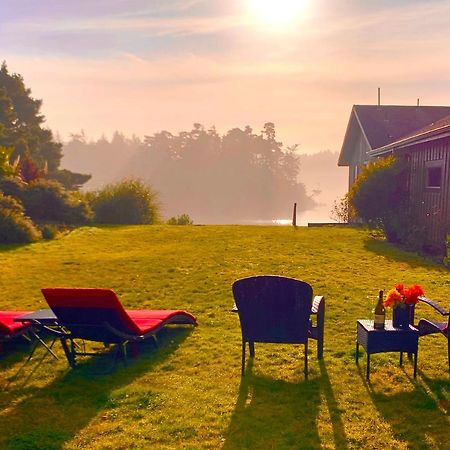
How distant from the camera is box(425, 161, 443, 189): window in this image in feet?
53.1

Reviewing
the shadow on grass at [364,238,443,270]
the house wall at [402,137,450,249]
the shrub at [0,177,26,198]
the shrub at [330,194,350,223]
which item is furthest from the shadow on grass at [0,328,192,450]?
the shrub at [330,194,350,223]

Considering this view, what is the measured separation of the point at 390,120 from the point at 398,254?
50.7 feet

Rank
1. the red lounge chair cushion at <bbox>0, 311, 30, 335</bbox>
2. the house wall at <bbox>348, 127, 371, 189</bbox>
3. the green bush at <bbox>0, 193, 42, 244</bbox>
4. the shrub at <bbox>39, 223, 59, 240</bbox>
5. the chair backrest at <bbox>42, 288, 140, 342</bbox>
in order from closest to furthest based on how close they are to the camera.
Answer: the chair backrest at <bbox>42, 288, 140, 342</bbox>
the red lounge chair cushion at <bbox>0, 311, 30, 335</bbox>
the green bush at <bbox>0, 193, 42, 244</bbox>
the shrub at <bbox>39, 223, 59, 240</bbox>
the house wall at <bbox>348, 127, 371, 189</bbox>

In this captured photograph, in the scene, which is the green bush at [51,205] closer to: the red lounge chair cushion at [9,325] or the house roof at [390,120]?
the house roof at [390,120]

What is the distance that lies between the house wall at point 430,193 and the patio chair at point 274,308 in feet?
37.7

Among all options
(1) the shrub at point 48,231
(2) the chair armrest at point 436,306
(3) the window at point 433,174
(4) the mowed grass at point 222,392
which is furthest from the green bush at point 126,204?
(2) the chair armrest at point 436,306

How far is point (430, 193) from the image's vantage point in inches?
657

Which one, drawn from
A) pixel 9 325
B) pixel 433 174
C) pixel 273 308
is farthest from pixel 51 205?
A: pixel 273 308

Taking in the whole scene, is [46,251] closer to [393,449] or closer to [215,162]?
[393,449]

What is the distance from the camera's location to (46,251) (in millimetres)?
16750

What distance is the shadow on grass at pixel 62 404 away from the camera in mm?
4316

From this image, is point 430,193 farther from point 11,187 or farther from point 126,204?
point 11,187

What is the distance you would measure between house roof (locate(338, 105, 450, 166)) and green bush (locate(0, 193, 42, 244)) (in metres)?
18.2

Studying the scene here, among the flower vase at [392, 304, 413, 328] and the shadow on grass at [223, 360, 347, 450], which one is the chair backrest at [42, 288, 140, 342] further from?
the flower vase at [392, 304, 413, 328]
